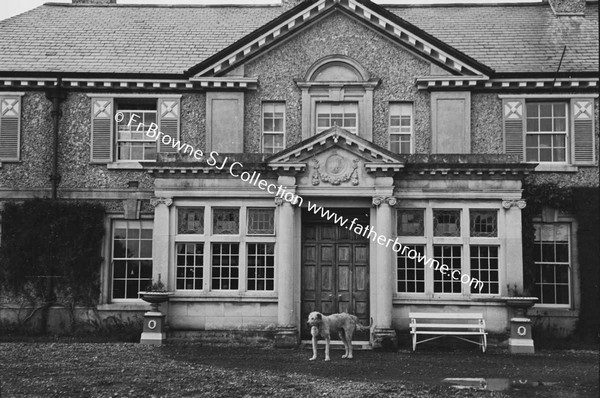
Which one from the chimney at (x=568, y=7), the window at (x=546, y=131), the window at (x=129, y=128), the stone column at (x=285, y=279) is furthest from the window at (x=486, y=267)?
the chimney at (x=568, y=7)

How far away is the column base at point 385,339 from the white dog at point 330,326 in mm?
1659

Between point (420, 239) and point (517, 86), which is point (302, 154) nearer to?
point (420, 239)

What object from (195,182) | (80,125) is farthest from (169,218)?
(80,125)

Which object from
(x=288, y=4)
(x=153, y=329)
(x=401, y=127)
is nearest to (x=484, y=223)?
(x=401, y=127)

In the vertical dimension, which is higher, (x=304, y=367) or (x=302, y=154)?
(x=302, y=154)

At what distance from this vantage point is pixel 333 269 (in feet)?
62.7

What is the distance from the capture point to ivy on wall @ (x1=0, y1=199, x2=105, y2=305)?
68.5 feet

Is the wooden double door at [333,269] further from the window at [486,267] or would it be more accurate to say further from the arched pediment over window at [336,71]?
the arched pediment over window at [336,71]

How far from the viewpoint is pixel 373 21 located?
21.0m

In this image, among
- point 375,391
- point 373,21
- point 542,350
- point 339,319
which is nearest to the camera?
point 375,391

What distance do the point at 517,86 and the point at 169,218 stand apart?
35.6 feet

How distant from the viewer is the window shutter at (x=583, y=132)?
21078mm

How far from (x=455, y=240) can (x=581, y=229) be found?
15.0 feet

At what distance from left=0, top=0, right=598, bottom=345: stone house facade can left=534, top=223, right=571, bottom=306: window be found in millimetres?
65
